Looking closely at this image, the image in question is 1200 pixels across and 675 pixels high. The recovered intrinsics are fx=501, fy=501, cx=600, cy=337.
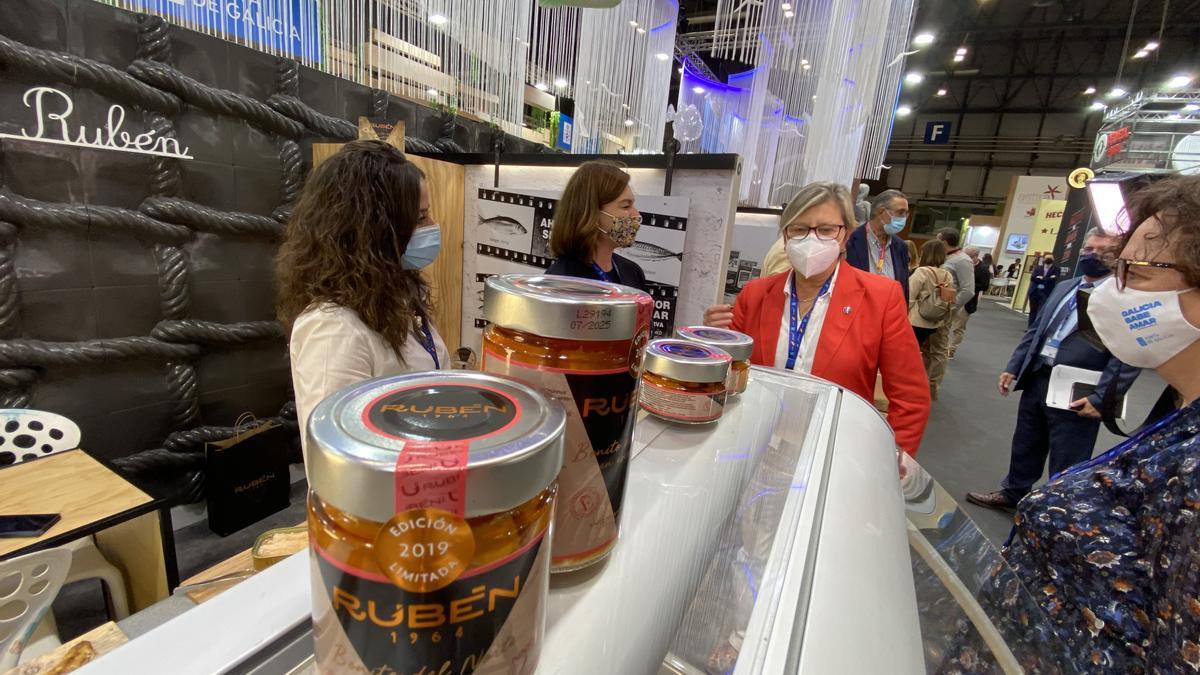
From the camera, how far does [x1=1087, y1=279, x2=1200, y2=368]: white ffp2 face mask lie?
103 cm

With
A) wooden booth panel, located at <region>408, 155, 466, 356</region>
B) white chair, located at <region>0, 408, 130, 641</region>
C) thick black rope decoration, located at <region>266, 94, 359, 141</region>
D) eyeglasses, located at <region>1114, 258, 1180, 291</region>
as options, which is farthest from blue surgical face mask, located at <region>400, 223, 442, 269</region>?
thick black rope decoration, located at <region>266, 94, 359, 141</region>

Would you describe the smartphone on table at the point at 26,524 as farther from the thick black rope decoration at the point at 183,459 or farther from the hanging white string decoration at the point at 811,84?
the hanging white string decoration at the point at 811,84

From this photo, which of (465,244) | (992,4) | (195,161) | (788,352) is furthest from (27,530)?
(992,4)

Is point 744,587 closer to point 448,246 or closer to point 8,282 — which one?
point 8,282

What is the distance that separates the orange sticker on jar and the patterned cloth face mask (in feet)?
5.92

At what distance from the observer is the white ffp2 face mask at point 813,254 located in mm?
1600

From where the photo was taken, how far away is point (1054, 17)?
12656mm

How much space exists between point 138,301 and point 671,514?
3319 mm

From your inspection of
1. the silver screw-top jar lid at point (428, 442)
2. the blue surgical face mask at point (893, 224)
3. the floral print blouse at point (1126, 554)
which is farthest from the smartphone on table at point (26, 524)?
the blue surgical face mask at point (893, 224)

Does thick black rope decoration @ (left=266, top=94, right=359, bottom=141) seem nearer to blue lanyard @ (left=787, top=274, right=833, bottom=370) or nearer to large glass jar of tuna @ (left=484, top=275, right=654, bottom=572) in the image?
blue lanyard @ (left=787, top=274, right=833, bottom=370)

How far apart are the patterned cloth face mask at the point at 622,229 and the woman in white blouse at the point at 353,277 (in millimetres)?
782

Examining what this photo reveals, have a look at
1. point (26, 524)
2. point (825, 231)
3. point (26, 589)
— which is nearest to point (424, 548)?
point (825, 231)

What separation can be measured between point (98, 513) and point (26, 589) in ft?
0.88

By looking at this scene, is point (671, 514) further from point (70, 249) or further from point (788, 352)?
point (70, 249)
